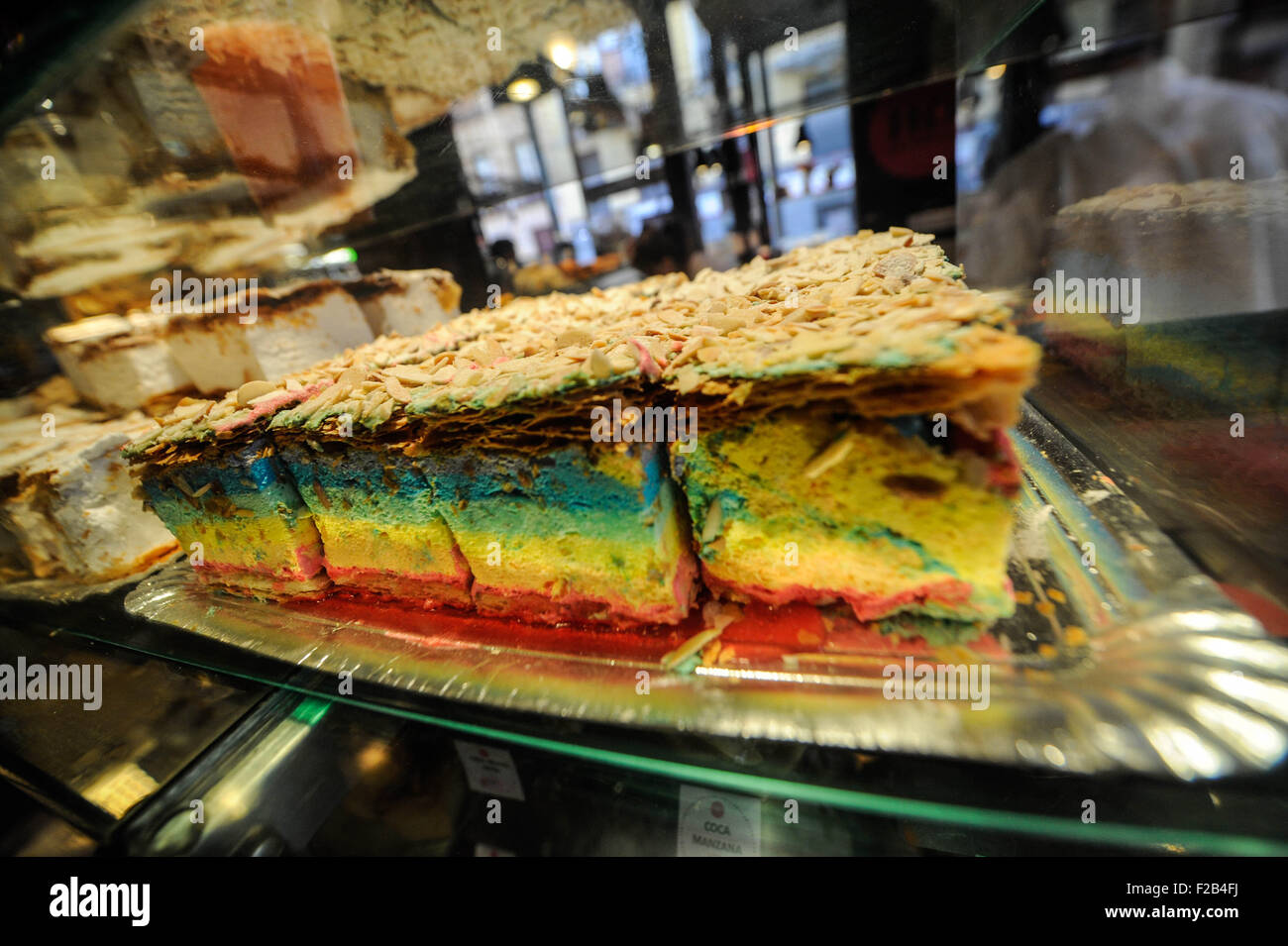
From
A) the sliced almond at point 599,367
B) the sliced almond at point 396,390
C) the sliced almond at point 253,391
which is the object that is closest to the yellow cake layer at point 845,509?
the sliced almond at point 599,367

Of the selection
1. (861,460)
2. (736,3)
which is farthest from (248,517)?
(736,3)

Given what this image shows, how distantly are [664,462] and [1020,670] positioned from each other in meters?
0.80

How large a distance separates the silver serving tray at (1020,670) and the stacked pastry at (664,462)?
0.11 metres

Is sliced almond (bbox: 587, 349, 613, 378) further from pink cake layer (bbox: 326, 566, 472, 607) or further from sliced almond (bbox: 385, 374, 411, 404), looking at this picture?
pink cake layer (bbox: 326, 566, 472, 607)

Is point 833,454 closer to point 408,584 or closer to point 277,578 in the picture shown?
point 408,584

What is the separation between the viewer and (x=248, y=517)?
1519 mm

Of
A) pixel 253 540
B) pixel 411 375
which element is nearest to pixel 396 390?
pixel 411 375

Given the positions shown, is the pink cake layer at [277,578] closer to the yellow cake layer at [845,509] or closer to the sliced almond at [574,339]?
the sliced almond at [574,339]

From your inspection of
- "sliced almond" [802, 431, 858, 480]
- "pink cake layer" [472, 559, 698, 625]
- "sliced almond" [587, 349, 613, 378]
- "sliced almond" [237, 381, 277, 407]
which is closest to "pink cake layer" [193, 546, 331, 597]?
"sliced almond" [237, 381, 277, 407]

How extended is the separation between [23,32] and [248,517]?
1.24m

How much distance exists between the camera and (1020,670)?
3.02 ft

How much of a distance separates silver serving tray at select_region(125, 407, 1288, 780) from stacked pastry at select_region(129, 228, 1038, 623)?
0.35 ft

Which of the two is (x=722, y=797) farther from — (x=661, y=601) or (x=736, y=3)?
(x=736, y=3)

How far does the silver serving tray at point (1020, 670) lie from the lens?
79 centimetres
